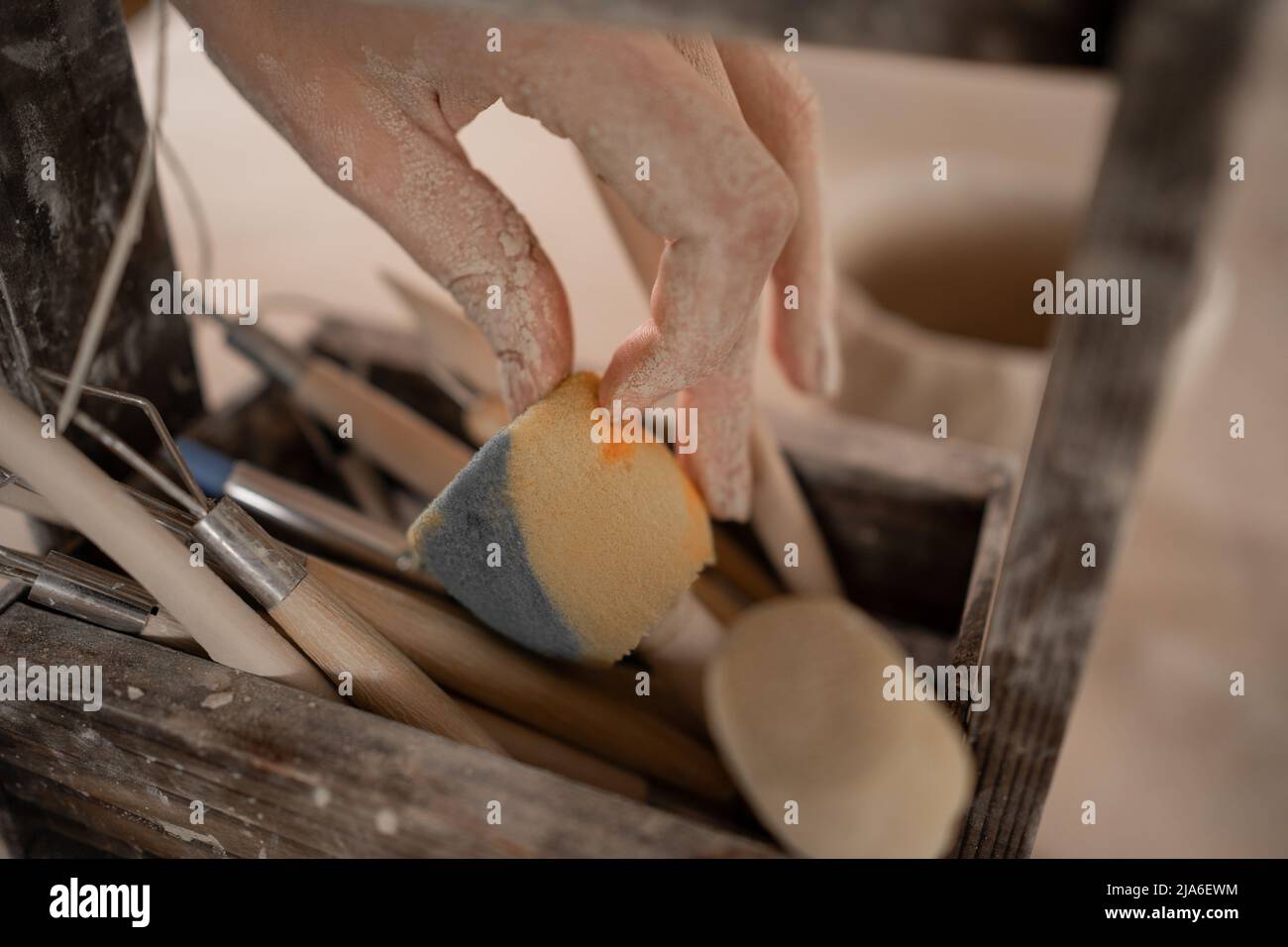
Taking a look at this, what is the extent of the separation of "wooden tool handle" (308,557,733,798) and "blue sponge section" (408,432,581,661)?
0.05 feet

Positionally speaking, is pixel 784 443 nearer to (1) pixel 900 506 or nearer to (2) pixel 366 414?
(1) pixel 900 506

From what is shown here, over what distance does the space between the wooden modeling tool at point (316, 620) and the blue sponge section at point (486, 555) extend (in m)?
0.03

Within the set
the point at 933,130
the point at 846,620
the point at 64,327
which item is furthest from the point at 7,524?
the point at 933,130

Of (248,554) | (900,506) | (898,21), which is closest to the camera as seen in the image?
(898,21)

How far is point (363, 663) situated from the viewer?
282 mm

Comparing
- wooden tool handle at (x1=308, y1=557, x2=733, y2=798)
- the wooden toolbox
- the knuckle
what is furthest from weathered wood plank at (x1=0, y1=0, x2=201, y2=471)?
the knuckle

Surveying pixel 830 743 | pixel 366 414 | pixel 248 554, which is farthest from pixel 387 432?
pixel 830 743

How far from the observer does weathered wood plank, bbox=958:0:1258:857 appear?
0.51 feet

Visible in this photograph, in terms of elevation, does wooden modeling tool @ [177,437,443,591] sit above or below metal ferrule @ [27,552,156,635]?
above

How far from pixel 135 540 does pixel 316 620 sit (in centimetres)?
5

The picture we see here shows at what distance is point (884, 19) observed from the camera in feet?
0.56

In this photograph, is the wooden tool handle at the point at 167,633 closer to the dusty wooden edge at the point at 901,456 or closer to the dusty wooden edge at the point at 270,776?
the dusty wooden edge at the point at 270,776

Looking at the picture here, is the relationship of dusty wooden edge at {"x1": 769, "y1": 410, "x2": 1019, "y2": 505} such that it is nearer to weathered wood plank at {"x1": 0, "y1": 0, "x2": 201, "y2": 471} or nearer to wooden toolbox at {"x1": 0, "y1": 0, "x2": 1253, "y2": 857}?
wooden toolbox at {"x1": 0, "y1": 0, "x2": 1253, "y2": 857}
